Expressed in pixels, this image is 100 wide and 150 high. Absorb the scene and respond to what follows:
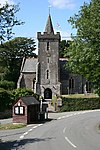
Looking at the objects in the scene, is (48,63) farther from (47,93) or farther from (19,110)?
(19,110)

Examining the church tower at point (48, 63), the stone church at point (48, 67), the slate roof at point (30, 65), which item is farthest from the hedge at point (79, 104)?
the slate roof at point (30, 65)

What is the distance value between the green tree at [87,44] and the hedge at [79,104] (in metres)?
27.9

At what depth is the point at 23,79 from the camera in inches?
3155

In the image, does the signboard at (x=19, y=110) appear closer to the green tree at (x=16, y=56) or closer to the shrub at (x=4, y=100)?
the shrub at (x=4, y=100)

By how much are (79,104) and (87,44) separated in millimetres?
33278

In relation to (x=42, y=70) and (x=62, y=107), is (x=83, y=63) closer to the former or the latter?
(x=62, y=107)

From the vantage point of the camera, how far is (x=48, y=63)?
76688 millimetres

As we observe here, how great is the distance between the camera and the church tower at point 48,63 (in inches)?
2987

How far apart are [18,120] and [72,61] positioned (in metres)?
11.9

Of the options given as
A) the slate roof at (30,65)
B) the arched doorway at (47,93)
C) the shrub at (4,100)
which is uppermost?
the slate roof at (30,65)

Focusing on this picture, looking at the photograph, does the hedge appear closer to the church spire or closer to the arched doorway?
the arched doorway

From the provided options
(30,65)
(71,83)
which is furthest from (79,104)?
(30,65)

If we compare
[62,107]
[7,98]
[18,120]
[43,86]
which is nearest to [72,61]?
[18,120]

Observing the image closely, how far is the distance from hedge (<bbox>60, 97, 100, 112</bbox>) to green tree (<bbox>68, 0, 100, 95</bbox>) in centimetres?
2793
